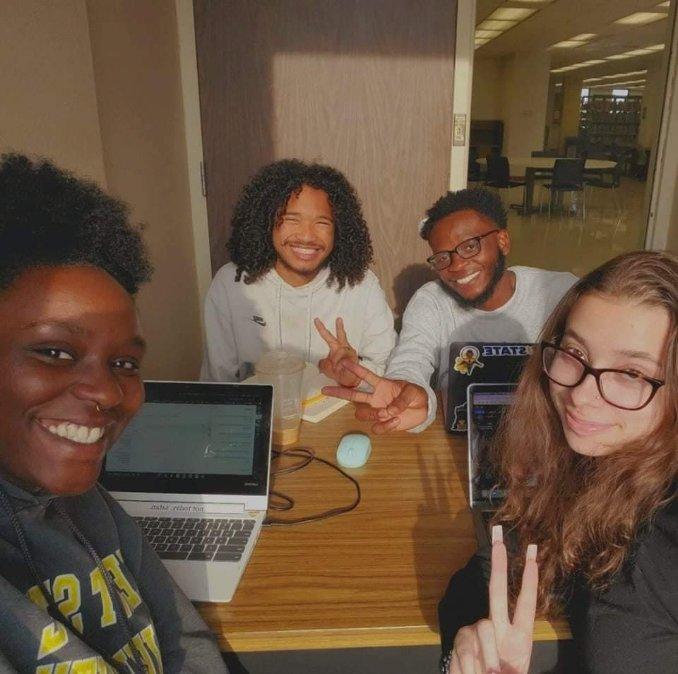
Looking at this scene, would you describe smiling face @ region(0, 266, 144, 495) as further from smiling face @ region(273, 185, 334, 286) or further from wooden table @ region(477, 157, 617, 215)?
wooden table @ region(477, 157, 617, 215)

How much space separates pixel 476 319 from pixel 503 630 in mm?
1261

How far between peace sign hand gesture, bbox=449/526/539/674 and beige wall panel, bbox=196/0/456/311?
2.45 m

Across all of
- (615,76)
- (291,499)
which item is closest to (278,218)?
(291,499)

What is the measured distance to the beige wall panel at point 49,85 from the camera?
56.6 inches

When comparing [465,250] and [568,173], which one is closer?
[465,250]

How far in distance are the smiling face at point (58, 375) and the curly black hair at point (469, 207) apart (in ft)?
4.79

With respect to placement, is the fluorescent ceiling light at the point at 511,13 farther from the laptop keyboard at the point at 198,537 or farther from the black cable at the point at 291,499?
the laptop keyboard at the point at 198,537

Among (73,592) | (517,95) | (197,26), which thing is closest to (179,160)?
(197,26)

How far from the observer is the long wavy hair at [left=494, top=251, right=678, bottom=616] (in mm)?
875

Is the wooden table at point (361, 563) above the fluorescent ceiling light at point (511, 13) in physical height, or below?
below

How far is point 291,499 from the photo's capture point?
1219 millimetres

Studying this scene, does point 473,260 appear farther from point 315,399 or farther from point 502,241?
point 315,399

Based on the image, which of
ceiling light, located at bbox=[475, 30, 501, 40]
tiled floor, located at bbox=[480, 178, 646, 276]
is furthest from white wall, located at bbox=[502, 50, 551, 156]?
ceiling light, located at bbox=[475, 30, 501, 40]

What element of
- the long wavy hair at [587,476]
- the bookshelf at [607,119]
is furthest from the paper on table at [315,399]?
the bookshelf at [607,119]
